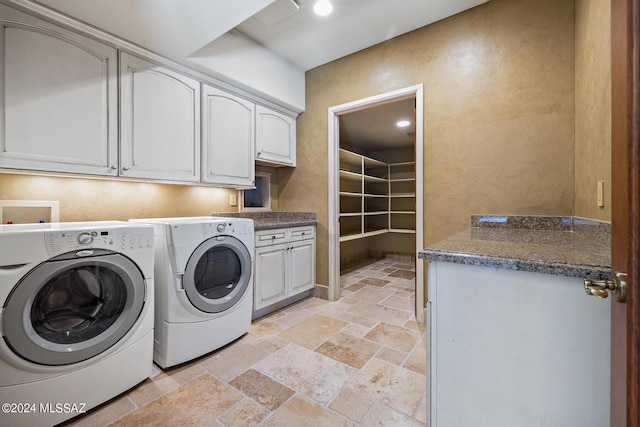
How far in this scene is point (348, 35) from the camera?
2.38m

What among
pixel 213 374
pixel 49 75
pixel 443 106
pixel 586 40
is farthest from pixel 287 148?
pixel 586 40

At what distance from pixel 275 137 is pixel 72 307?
7.14ft

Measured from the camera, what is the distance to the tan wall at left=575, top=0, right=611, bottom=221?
1.18 metres

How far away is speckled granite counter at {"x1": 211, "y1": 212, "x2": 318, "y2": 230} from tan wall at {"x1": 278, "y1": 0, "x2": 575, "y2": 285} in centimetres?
125

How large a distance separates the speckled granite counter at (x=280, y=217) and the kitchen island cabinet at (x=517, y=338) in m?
1.79

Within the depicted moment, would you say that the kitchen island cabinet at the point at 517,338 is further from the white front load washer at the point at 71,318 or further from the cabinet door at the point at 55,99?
the cabinet door at the point at 55,99

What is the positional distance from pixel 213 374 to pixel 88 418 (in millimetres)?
591

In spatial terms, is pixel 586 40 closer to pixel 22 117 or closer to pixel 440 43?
pixel 440 43

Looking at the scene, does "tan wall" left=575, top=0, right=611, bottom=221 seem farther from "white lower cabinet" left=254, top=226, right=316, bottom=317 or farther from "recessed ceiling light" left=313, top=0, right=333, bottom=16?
"white lower cabinet" left=254, top=226, right=316, bottom=317

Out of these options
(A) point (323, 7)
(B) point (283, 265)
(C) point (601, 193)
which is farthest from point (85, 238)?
(C) point (601, 193)

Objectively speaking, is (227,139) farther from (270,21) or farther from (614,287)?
(614,287)

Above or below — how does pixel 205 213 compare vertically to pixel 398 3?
below

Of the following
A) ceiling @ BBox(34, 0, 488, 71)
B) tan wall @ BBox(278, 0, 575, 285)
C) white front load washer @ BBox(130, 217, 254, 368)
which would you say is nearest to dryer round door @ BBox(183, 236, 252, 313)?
white front load washer @ BBox(130, 217, 254, 368)

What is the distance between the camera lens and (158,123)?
1.98 meters
